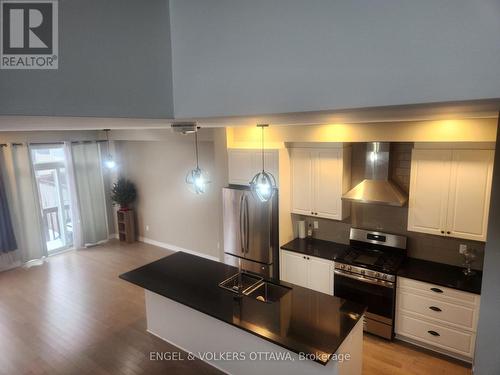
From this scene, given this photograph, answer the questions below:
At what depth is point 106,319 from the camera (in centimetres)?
482

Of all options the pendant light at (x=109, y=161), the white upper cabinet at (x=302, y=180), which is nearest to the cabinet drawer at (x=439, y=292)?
the white upper cabinet at (x=302, y=180)

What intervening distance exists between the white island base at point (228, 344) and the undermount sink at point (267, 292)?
397 mm

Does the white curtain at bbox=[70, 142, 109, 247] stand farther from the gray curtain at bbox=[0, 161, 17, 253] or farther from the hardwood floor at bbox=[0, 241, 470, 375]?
the gray curtain at bbox=[0, 161, 17, 253]

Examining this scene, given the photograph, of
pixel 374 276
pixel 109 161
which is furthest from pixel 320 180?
pixel 109 161

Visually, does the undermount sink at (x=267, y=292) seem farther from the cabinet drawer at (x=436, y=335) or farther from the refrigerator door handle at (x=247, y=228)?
the cabinet drawer at (x=436, y=335)

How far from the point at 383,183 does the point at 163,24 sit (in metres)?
3.44

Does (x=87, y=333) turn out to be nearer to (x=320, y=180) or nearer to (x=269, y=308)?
(x=269, y=308)

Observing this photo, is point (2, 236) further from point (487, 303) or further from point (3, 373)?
point (487, 303)

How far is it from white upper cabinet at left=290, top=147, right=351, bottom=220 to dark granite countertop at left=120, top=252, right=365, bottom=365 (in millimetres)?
1366

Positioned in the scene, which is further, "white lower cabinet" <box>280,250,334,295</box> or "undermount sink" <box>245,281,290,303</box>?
"white lower cabinet" <box>280,250,334,295</box>

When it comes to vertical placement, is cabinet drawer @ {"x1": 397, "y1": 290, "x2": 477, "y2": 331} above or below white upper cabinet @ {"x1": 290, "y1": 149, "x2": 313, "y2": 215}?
below

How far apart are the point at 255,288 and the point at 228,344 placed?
2.17 ft

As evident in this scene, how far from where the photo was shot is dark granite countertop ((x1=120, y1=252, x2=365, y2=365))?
2793 mm

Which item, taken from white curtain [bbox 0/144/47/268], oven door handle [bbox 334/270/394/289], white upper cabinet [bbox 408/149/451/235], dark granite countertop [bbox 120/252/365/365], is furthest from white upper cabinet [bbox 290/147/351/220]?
white curtain [bbox 0/144/47/268]
